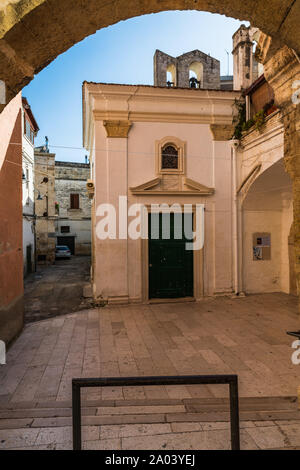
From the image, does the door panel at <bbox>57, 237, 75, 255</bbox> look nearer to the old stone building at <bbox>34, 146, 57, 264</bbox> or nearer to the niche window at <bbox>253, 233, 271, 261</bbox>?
the old stone building at <bbox>34, 146, 57, 264</bbox>

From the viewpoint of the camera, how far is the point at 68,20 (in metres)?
2.39

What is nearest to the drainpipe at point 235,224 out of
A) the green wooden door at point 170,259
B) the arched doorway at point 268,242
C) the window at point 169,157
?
the arched doorway at point 268,242

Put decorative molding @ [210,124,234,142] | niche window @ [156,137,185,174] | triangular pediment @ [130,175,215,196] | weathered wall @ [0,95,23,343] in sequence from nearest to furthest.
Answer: weathered wall @ [0,95,23,343] → triangular pediment @ [130,175,215,196] → niche window @ [156,137,185,174] → decorative molding @ [210,124,234,142]

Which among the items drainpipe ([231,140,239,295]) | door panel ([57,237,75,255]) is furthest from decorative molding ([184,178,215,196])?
door panel ([57,237,75,255])

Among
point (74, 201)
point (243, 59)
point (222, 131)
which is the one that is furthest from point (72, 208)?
point (243, 59)

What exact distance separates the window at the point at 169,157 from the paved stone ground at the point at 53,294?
523 centimetres

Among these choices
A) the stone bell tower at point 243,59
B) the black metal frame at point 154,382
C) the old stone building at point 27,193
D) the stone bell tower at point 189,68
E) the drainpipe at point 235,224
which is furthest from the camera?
the old stone building at point 27,193

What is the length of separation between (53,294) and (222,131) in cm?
858

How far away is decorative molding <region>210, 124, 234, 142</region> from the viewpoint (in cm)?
959

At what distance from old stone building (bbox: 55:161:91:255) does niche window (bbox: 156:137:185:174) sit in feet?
65.2

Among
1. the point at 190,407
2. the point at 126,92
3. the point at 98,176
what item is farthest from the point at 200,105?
the point at 190,407

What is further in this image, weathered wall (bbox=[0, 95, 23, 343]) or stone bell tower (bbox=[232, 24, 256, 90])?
stone bell tower (bbox=[232, 24, 256, 90])

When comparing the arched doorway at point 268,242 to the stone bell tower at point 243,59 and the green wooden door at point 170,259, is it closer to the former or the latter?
the green wooden door at point 170,259

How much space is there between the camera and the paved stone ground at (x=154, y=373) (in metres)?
2.84
